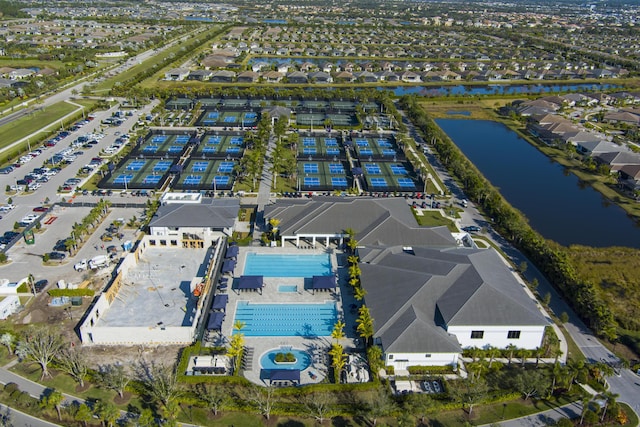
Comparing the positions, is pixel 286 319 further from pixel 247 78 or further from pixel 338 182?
pixel 247 78

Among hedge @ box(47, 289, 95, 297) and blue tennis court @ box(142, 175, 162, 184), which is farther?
blue tennis court @ box(142, 175, 162, 184)

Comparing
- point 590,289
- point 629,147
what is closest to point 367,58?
point 629,147

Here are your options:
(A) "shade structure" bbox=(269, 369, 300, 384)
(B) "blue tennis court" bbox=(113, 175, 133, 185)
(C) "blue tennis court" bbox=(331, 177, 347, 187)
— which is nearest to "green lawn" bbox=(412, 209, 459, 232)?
(C) "blue tennis court" bbox=(331, 177, 347, 187)

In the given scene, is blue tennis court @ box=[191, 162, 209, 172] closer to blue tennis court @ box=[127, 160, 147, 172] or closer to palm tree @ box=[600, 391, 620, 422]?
blue tennis court @ box=[127, 160, 147, 172]

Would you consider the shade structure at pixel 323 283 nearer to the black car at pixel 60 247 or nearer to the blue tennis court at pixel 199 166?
the black car at pixel 60 247

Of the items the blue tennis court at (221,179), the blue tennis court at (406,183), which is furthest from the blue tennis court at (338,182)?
the blue tennis court at (221,179)

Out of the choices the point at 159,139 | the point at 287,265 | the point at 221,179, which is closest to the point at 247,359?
the point at 287,265

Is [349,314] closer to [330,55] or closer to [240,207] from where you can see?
[240,207]
